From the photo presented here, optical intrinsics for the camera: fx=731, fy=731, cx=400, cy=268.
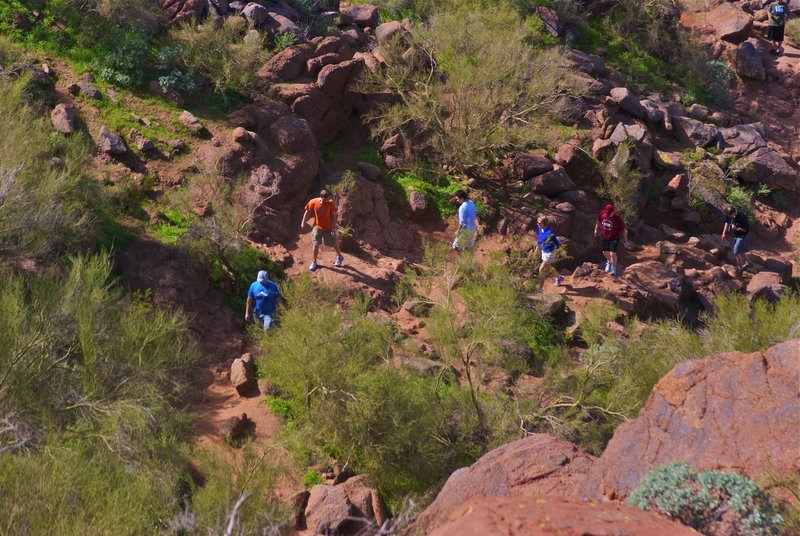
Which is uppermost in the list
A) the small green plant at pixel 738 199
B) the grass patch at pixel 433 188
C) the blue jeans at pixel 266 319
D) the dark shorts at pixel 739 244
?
the blue jeans at pixel 266 319

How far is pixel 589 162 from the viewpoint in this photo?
54.5 ft

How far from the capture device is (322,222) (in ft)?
39.4

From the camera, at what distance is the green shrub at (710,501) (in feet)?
16.5

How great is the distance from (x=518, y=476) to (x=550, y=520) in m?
2.10

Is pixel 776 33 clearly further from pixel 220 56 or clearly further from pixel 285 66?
pixel 220 56

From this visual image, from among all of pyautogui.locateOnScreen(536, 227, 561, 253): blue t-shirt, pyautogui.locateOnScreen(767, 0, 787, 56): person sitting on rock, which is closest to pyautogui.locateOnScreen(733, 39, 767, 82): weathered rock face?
pyautogui.locateOnScreen(767, 0, 787, 56): person sitting on rock

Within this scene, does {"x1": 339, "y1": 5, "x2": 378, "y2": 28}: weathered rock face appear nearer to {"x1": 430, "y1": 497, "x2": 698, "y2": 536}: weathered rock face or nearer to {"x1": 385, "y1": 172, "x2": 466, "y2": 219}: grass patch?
{"x1": 385, "y1": 172, "x2": 466, "y2": 219}: grass patch

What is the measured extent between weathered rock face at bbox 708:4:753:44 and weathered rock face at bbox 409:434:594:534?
22.8 m

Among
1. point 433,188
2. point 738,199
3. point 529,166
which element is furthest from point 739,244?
point 433,188

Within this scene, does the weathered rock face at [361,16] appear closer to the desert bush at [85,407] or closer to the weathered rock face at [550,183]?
the weathered rock face at [550,183]

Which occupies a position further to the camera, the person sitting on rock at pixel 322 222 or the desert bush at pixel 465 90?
the desert bush at pixel 465 90

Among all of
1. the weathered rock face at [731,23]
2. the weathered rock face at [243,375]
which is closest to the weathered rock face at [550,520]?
the weathered rock face at [243,375]

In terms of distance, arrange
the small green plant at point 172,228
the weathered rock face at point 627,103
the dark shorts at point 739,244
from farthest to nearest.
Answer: the weathered rock face at point 627,103
the dark shorts at point 739,244
the small green plant at point 172,228

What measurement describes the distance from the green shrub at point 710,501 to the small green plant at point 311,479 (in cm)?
419
